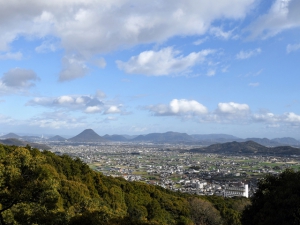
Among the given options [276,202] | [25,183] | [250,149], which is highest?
[25,183]

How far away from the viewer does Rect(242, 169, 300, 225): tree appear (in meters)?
7.57

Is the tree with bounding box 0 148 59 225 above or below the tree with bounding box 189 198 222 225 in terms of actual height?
above

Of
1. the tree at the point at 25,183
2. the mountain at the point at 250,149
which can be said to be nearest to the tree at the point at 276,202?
the tree at the point at 25,183

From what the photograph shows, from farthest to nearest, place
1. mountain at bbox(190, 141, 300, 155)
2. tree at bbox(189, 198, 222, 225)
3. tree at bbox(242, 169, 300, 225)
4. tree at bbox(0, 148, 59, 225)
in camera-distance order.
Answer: mountain at bbox(190, 141, 300, 155) < tree at bbox(189, 198, 222, 225) < tree at bbox(0, 148, 59, 225) < tree at bbox(242, 169, 300, 225)

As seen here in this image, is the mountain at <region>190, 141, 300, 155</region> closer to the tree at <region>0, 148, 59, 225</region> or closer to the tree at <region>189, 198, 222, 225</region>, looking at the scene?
the tree at <region>189, 198, 222, 225</region>

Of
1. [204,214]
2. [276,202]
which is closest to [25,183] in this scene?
[276,202]

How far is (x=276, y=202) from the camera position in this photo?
26.3 feet

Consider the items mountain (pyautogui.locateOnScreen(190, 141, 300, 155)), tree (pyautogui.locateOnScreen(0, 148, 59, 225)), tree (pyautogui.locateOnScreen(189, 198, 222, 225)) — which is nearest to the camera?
tree (pyautogui.locateOnScreen(0, 148, 59, 225))

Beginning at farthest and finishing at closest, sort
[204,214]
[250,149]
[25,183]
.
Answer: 1. [250,149]
2. [204,214]
3. [25,183]

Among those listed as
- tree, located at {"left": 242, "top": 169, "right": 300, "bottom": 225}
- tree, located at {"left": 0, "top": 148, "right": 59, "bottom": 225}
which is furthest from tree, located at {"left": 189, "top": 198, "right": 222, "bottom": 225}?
tree, located at {"left": 0, "top": 148, "right": 59, "bottom": 225}

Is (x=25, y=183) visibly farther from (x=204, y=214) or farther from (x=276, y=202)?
(x=204, y=214)

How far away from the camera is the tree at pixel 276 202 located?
7566 mm

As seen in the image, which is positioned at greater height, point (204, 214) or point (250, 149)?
point (204, 214)

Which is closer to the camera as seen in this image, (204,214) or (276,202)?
(276,202)
